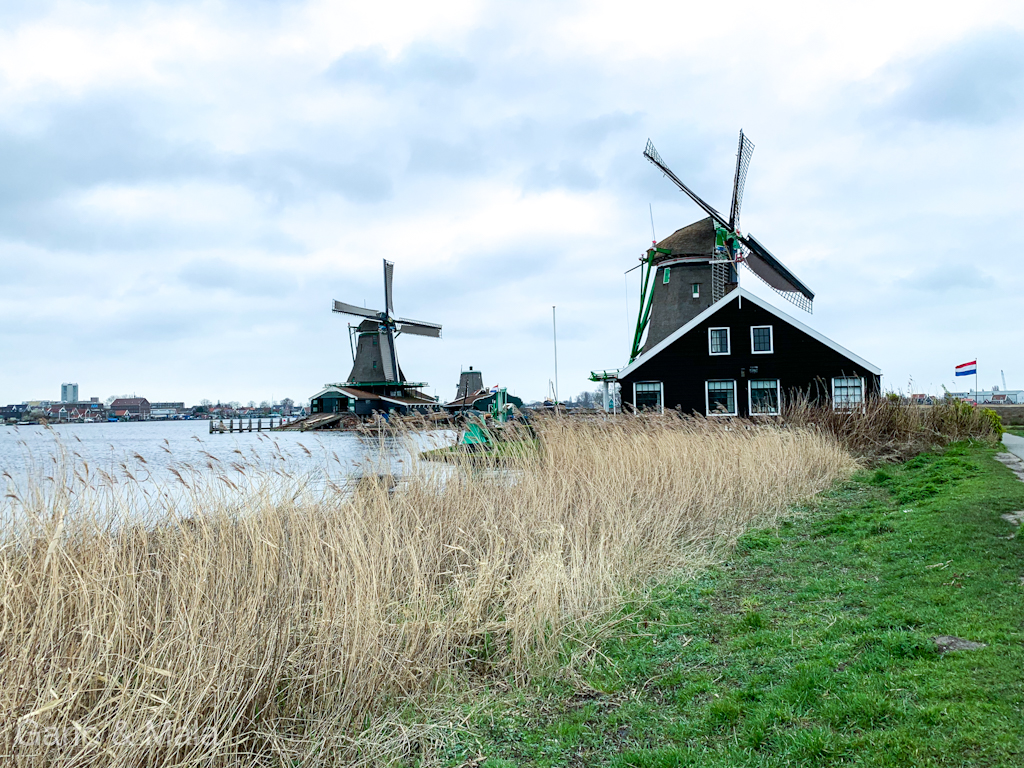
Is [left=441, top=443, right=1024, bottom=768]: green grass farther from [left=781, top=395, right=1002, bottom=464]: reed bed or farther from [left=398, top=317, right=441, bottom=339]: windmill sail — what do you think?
[left=398, top=317, right=441, bottom=339]: windmill sail

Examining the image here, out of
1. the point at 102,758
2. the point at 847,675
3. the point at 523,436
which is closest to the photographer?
the point at 102,758

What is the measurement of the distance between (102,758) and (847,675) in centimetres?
368

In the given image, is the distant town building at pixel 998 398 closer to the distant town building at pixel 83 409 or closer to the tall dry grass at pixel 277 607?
the tall dry grass at pixel 277 607

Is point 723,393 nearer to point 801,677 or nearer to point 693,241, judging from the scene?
point 693,241

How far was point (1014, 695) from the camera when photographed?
3.34 metres

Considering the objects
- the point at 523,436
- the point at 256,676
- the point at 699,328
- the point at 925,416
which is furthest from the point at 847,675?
the point at 699,328

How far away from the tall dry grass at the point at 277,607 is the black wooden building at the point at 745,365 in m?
17.0

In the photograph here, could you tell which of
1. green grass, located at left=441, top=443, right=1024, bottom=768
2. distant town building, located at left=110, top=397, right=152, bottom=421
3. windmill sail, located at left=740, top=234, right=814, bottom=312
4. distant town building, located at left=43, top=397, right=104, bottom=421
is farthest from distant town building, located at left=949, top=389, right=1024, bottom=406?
distant town building, located at left=110, top=397, right=152, bottom=421

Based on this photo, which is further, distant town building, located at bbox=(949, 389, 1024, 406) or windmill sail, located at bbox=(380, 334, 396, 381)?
windmill sail, located at bbox=(380, 334, 396, 381)

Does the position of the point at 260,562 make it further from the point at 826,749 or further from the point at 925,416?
the point at 925,416

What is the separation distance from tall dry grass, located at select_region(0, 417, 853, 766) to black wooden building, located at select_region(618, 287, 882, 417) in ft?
55.8

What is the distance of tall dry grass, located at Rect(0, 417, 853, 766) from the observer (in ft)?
10.3

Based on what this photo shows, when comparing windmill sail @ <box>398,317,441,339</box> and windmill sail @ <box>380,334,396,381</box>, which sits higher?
windmill sail @ <box>398,317,441,339</box>

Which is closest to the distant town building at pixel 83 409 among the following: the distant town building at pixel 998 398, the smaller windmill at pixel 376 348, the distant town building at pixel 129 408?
the distant town building at pixel 129 408
